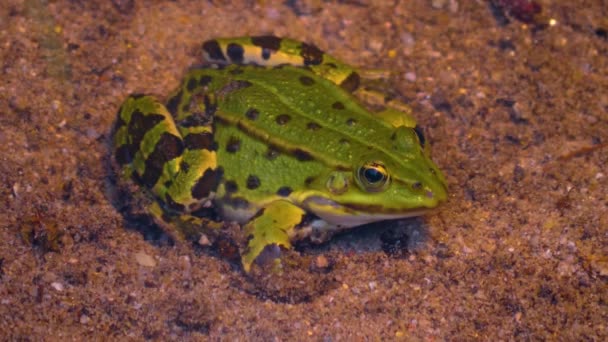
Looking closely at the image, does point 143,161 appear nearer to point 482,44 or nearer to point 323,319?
point 323,319

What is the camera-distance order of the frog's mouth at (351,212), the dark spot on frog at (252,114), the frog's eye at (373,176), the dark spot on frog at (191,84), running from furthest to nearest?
the dark spot on frog at (191,84), the dark spot on frog at (252,114), the frog's mouth at (351,212), the frog's eye at (373,176)

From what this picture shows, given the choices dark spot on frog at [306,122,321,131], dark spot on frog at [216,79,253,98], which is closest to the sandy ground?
dark spot on frog at [306,122,321,131]

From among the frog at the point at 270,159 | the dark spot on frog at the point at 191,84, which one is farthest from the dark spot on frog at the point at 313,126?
the dark spot on frog at the point at 191,84

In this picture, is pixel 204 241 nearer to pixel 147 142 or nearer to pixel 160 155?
pixel 160 155

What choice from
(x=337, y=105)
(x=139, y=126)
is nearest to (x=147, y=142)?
(x=139, y=126)

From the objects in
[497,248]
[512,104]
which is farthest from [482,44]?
[497,248]

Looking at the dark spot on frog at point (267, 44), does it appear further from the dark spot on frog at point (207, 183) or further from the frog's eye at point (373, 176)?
the frog's eye at point (373, 176)
